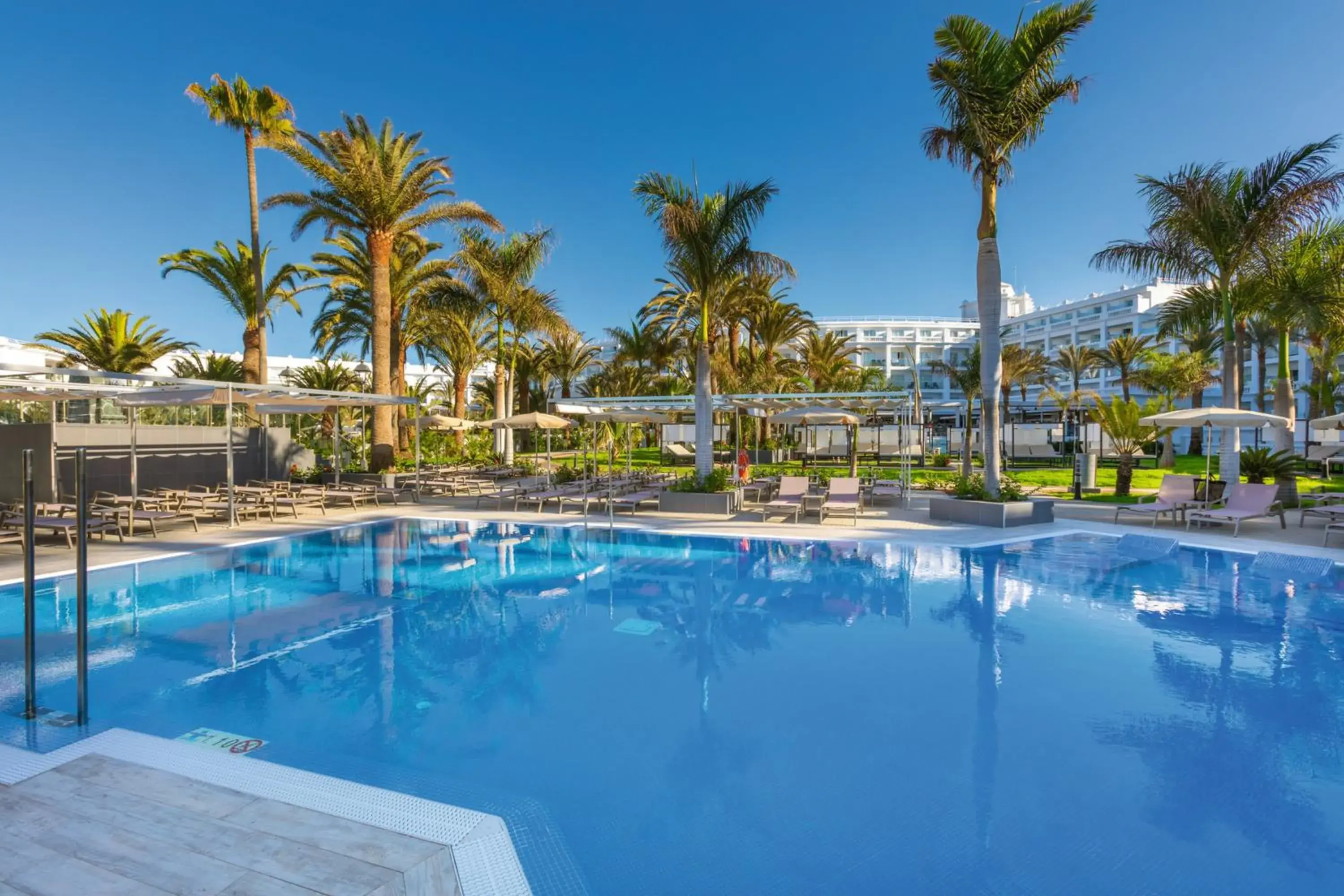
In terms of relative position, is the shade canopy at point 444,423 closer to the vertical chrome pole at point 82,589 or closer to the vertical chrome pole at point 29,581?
the vertical chrome pole at point 29,581

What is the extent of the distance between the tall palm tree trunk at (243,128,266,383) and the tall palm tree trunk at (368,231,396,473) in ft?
11.9

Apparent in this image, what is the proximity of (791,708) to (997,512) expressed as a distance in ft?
32.5

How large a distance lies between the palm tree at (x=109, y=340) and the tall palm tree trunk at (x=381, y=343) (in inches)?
562

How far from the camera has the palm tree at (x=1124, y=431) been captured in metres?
18.3

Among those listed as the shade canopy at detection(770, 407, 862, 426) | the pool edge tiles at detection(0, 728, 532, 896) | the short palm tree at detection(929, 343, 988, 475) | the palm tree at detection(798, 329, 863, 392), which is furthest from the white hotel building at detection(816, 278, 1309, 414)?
the pool edge tiles at detection(0, 728, 532, 896)

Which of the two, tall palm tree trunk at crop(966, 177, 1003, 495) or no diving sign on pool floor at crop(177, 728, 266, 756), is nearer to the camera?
no diving sign on pool floor at crop(177, 728, 266, 756)

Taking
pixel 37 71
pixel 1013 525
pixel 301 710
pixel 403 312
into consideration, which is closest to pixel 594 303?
pixel 403 312

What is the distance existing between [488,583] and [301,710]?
439 cm

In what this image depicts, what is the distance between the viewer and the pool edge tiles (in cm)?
316

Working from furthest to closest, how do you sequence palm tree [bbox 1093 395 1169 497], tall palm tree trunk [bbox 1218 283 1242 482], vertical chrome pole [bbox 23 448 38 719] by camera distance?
1. palm tree [bbox 1093 395 1169 497]
2. tall palm tree trunk [bbox 1218 283 1242 482]
3. vertical chrome pole [bbox 23 448 38 719]

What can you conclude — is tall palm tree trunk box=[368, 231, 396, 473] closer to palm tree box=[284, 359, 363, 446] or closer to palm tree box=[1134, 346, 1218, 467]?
palm tree box=[284, 359, 363, 446]

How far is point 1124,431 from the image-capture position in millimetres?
18719

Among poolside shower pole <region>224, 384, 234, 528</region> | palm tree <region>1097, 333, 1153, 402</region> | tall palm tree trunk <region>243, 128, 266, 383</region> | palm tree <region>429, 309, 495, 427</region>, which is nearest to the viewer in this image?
poolside shower pole <region>224, 384, 234, 528</region>

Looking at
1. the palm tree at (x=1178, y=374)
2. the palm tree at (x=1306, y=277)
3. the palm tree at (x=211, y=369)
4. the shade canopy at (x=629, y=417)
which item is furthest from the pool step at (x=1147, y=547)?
the palm tree at (x=211, y=369)
